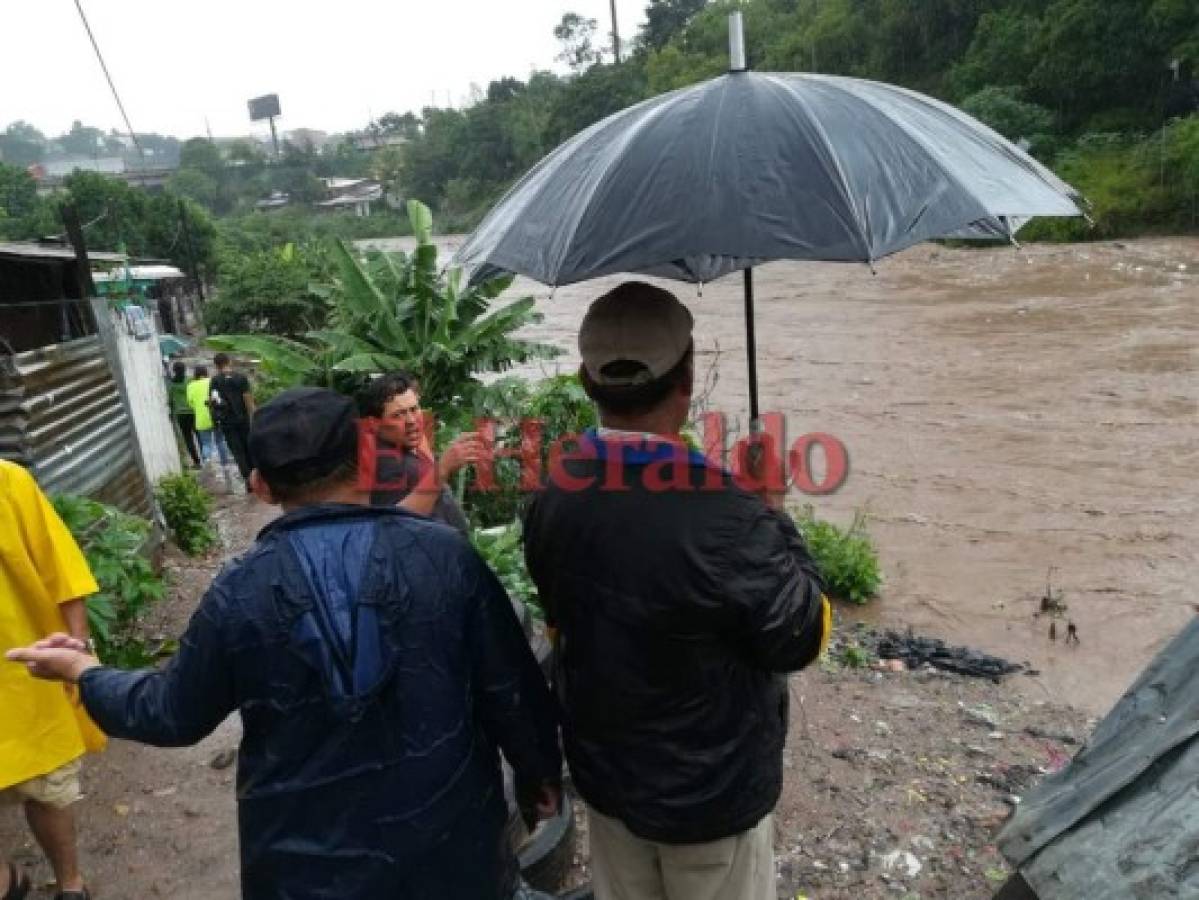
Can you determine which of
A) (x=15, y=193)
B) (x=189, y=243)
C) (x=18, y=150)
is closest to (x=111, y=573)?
(x=189, y=243)

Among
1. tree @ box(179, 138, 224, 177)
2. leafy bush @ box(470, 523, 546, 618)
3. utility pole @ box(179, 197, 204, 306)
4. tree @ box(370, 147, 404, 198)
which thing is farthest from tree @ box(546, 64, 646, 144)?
→ leafy bush @ box(470, 523, 546, 618)

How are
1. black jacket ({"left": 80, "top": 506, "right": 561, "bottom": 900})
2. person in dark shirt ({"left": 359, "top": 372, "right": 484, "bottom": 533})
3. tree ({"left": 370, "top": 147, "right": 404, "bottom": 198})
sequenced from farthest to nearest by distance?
tree ({"left": 370, "top": 147, "right": 404, "bottom": 198}) < person in dark shirt ({"left": 359, "top": 372, "right": 484, "bottom": 533}) < black jacket ({"left": 80, "top": 506, "right": 561, "bottom": 900})

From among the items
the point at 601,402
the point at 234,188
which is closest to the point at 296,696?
the point at 601,402

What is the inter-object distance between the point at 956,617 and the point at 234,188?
8383 cm

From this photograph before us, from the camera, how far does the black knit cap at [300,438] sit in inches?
59.4

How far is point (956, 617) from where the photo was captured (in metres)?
5.96

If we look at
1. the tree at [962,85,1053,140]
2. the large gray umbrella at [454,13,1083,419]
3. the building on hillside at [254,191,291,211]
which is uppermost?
the building on hillside at [254,191,291,211]

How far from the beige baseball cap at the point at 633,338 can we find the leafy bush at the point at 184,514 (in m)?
6.15

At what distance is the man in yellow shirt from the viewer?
7.77ft

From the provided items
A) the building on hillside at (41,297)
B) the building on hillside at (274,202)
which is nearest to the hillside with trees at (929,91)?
the building on hillside at (274,202)

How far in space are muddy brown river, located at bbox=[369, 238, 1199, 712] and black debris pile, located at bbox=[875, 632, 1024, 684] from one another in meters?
0.23

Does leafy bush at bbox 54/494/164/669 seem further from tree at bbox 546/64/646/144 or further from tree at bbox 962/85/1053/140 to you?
tree at bbox 546/64/646/144

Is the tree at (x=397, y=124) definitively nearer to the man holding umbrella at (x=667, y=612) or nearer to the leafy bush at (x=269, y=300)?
the leafy bush at (x=269, y=300)

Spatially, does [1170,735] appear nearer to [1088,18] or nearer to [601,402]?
[601,402]
